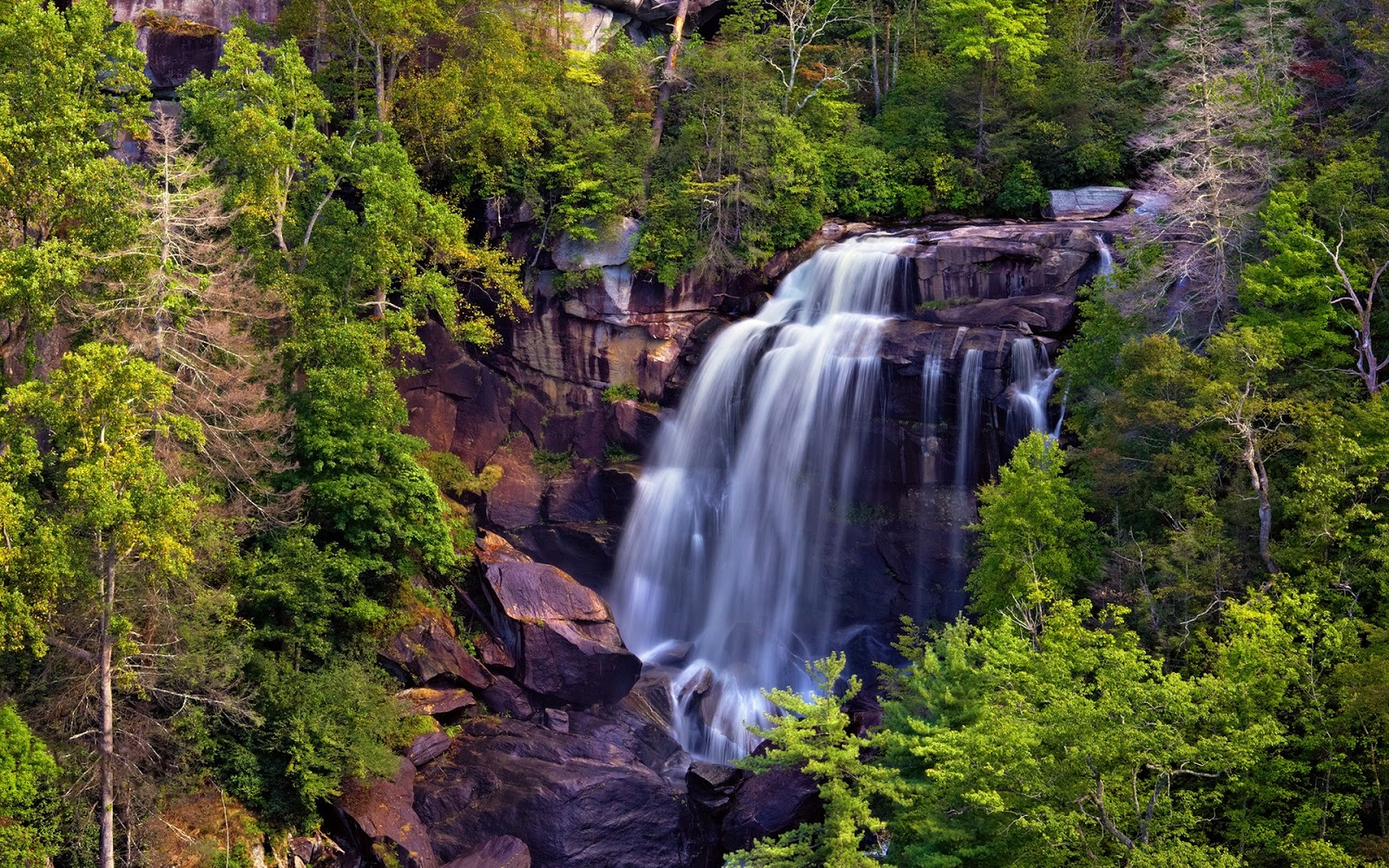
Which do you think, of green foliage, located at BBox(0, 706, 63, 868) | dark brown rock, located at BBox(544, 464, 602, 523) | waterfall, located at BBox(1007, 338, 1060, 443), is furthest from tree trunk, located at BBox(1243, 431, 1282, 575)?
green foliage, located at BBox(0, 706, 63, 868)

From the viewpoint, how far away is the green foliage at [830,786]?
690 inches

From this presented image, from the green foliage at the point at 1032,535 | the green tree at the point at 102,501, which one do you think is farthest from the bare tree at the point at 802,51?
the green tree at the point at 102,501

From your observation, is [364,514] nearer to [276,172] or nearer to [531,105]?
[276,172]

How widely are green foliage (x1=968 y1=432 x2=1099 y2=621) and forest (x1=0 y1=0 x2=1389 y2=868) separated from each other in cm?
9

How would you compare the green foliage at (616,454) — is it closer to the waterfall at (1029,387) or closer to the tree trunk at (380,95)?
the tree trunk at (380,95)

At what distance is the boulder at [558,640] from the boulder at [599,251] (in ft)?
35.0

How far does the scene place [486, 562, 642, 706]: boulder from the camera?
2827 cm

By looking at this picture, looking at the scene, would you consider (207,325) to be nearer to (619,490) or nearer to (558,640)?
(558,640)

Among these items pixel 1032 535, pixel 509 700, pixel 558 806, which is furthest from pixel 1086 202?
pixel 558 806

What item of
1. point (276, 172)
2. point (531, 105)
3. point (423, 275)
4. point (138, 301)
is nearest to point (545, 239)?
point (531, 105)

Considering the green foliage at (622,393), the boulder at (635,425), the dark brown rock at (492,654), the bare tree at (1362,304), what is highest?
the bare tree at (1362,304)

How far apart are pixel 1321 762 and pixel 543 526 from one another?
23107 mm

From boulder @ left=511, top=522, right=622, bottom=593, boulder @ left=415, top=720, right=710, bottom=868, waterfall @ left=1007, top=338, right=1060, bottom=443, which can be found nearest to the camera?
boulder @ left=415, top=720, right=710, bottom=868

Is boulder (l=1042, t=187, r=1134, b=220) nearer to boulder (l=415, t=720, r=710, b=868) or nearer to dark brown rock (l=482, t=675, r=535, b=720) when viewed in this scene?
boulder (l=415, t=720, r=710, b=868)
